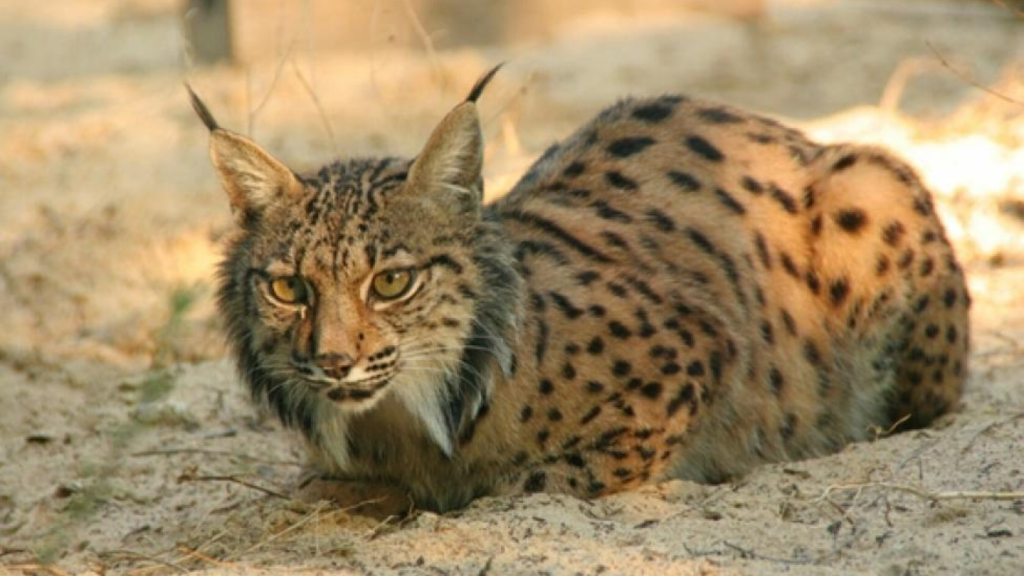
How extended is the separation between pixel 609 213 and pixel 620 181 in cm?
18

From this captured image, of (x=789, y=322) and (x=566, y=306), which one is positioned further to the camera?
(x=789, y=322)

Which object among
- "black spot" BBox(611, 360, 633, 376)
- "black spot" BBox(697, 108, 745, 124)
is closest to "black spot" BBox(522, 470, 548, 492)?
"black spot" BBox(611, 360, 633, 376)

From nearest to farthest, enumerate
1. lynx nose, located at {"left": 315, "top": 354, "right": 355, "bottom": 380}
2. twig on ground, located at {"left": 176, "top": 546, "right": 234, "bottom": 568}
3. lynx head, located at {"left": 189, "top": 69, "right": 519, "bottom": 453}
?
1. twig on ground, located at {"left": 176, "top": 546, "right": 234, "bottom": 568}
2. lynx nose, located at {"left": 315, "top": 354, "right": 355, "bottom": 380}
3. lynx head, located at {"left": 189, "top": 69, "right": 519, "bottom": 453}

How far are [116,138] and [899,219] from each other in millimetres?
5460

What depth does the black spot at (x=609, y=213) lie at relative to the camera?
6.07 meters

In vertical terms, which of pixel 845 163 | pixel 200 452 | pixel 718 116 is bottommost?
pixel 200 452

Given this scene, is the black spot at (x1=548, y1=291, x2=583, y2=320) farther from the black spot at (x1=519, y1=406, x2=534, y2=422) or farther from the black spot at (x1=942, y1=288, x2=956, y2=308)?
the black spot at (x1=942, y1=288, x2=956, y2=308)

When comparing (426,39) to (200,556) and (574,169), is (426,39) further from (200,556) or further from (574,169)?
(200,556)

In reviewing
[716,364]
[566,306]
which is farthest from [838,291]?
[566,306]

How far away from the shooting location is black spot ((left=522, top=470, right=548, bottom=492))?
544cm

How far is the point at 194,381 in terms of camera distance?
7012 millimetres

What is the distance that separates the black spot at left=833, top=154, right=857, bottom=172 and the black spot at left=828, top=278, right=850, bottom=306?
18.1 inches

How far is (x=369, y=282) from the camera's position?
16.5ft

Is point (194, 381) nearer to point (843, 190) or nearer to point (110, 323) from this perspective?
point (110, 323)
